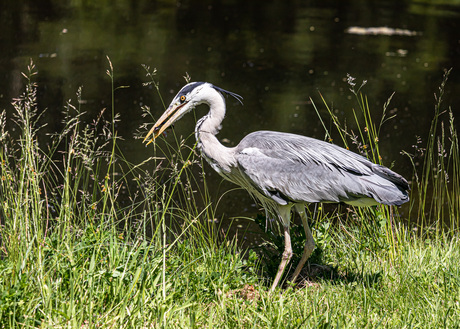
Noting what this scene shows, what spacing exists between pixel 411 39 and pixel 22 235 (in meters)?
14.1

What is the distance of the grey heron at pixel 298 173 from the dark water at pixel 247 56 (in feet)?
7.81

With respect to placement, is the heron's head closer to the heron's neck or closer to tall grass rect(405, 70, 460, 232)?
the heron's neck

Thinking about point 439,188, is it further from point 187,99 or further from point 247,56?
point 247,56

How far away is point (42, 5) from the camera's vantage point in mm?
17141

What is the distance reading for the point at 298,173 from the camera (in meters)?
4.46

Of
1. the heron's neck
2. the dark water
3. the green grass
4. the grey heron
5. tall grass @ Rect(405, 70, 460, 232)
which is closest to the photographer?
the green grass

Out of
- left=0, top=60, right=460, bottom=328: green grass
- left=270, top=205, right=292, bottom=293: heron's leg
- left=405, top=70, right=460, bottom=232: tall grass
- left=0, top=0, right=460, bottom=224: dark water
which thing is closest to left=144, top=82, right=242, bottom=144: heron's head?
left=0, top=60, right=460, bottom=328: green grass

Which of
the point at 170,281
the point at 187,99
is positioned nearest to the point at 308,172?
the point at 187,99

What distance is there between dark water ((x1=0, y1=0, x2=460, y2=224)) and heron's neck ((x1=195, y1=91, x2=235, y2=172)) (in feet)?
7.42

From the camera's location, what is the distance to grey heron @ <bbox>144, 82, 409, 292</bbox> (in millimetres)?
4289

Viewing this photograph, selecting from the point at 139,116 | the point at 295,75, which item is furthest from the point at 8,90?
the point at 295,75

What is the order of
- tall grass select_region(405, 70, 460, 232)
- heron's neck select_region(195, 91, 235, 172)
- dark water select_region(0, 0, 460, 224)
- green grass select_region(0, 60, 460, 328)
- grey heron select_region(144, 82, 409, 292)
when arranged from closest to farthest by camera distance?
green grass select_region(0, 60, 460, 328) → grey heron select_region(144, 82, 409, 292) → heron's neck select_region(195, 91, 235, 172) → tall grass select_region(405, 70, 460, 232) → dark water select_region(0, 0, 460, 224)

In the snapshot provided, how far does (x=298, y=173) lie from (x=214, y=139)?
681 mm

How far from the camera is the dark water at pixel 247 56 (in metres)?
9.87
